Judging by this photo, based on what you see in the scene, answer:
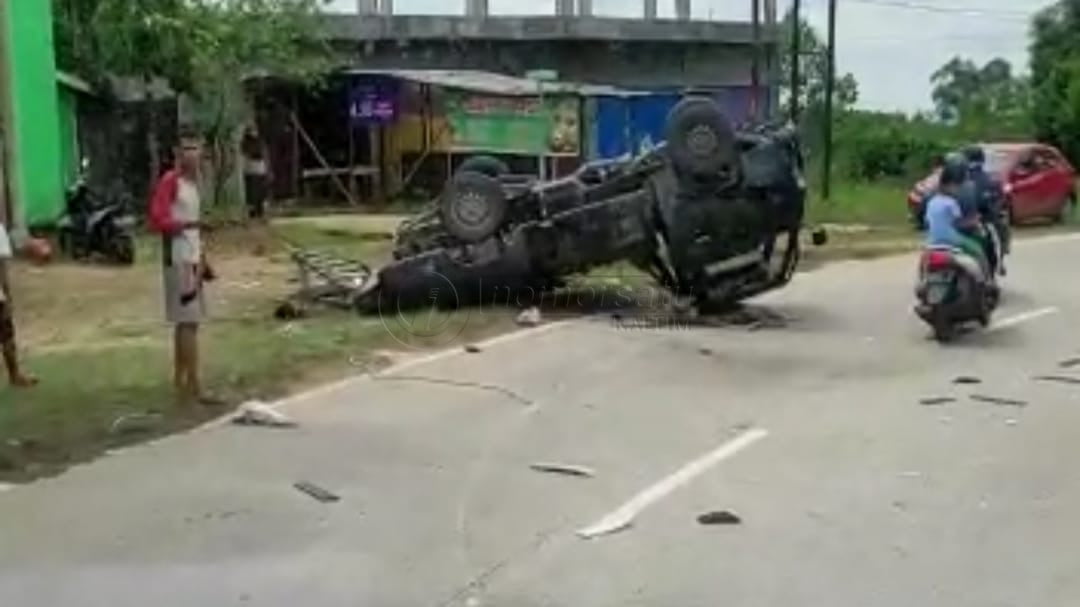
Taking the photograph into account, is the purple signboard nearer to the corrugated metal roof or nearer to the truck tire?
the corrugated metal roof

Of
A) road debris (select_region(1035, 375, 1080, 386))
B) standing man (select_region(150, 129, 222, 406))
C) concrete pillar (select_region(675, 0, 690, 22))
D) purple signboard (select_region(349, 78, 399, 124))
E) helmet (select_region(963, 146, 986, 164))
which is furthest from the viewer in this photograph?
concrete pillar (select_region(675, 0, 690, 22))

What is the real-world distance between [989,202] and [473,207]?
5.36 m

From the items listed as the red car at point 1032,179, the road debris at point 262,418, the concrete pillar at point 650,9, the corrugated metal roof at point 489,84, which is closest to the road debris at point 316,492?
the road debris at point 262,418

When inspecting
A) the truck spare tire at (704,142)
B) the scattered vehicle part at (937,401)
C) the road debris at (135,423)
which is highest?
the truck spare tire at (704,142)

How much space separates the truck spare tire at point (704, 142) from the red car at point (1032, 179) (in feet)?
52.6

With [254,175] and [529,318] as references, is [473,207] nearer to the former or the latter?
[529,318]

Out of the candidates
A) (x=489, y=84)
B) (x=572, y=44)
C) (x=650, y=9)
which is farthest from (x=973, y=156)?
(x=650, y=9)

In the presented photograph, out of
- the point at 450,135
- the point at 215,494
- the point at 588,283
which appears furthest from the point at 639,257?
the point at 450,135

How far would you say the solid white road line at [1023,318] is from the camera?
17462 mm

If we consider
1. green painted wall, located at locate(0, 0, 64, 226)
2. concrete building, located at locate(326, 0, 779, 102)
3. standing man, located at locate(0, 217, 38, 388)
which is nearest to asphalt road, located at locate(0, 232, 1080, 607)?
standing man, located at locate(0, 217, 38, 388)

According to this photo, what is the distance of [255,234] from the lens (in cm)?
Result: 2842

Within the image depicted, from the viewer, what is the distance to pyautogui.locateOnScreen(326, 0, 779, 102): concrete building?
45344 mm

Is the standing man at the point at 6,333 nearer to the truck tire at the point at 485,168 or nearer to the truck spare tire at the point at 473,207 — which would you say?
the truck spare tire at the point at 473,207

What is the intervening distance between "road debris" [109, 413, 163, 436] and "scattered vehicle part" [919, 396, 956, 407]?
16.7 feet
